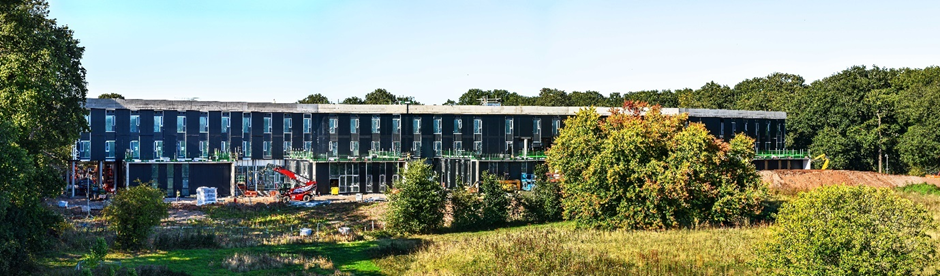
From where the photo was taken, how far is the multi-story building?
58906 millimetres

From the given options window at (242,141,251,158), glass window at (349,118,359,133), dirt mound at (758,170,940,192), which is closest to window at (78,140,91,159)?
window at (242,141,251,158)

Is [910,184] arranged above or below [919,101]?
below

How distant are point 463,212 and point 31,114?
74.3 feet

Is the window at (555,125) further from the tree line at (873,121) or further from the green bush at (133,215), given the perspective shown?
the green bush at (133,215)

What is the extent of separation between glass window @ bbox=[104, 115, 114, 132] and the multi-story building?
0.08m

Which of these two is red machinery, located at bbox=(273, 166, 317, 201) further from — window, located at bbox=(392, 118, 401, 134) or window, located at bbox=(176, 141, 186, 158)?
window, located at bbox=(392, 118, 401, 134)

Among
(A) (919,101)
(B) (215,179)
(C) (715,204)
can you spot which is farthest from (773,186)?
(B) (215,179)

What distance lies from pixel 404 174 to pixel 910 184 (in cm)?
4173

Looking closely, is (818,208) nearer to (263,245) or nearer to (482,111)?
(263,245)

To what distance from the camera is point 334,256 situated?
31.8 metres

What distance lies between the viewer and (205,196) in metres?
53.0

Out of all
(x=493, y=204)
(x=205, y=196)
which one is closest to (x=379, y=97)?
(x=205, y=196)

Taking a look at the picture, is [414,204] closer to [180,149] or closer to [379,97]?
[180,149]

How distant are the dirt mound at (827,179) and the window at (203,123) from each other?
46794 mm
